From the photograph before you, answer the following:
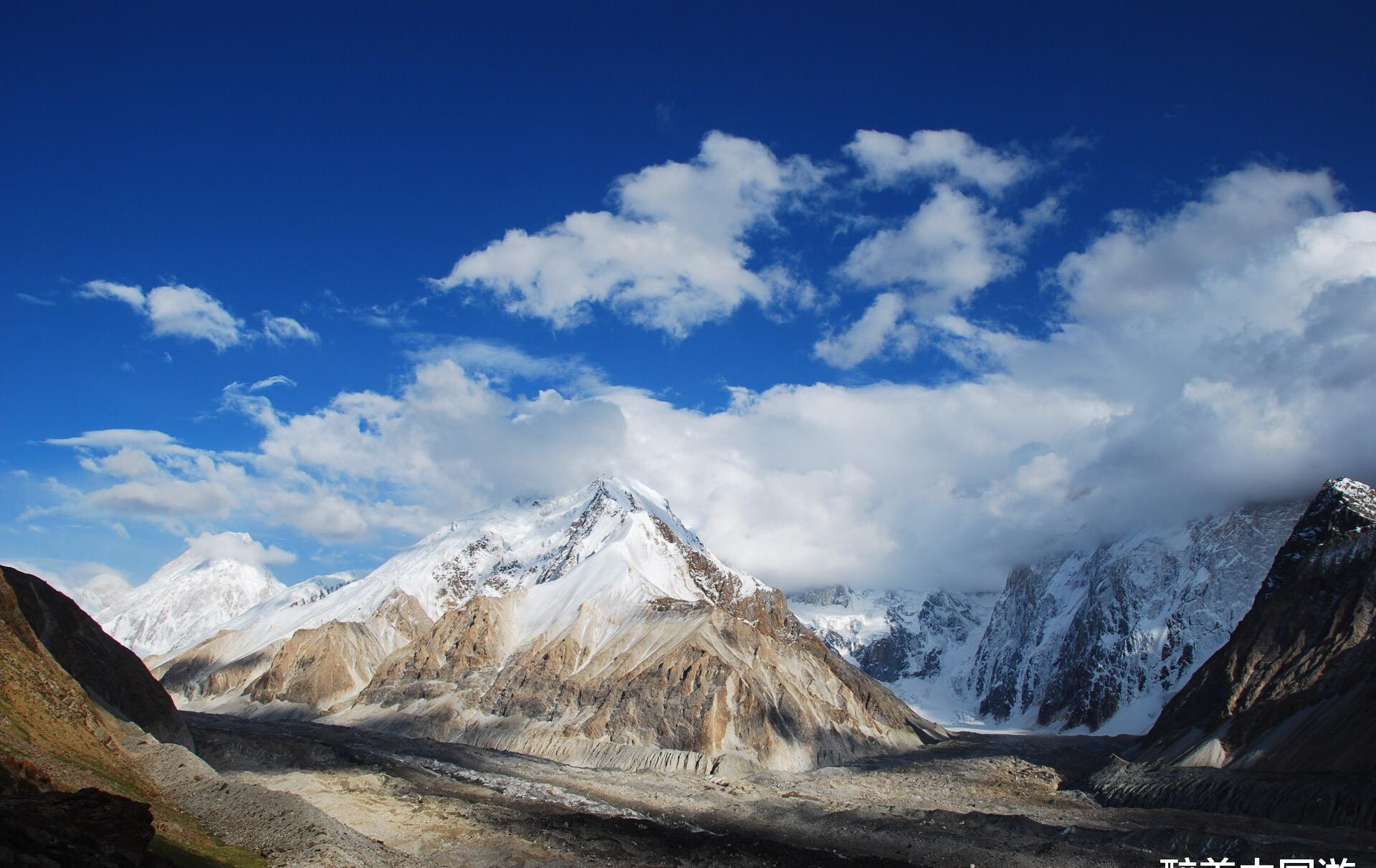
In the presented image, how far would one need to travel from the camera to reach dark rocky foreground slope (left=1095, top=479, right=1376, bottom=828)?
296 ft

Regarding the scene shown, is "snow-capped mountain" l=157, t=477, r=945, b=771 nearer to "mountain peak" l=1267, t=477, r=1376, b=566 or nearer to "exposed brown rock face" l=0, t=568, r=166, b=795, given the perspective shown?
"mountain peak" l=1267, t=477, r=1376, b=566

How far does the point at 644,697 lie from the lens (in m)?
153

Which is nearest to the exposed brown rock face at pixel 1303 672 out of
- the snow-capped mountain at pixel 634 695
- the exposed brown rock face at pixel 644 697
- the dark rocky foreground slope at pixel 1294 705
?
the dark rocky foreground slope at pixel 1294 705

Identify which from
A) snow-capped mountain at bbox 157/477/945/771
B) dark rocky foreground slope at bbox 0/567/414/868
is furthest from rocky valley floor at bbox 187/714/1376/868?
snow-capped mountain at bbox 157/477/945/771

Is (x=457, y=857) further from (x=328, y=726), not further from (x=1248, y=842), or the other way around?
(x=328, y=726)

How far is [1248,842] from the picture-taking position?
220 ft

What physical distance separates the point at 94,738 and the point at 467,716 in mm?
128274

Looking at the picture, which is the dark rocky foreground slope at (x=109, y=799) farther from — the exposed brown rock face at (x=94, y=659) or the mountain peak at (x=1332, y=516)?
the mountain peak at (x=1332, y=516)

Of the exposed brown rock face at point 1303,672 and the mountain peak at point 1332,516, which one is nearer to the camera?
the exposed brown rock face at point 1303,672

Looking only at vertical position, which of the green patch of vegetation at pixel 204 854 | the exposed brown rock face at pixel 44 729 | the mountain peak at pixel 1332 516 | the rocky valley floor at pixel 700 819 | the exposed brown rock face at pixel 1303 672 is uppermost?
the mountain peak at pixel 1332 516

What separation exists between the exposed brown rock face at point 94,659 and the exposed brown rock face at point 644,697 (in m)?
74.1

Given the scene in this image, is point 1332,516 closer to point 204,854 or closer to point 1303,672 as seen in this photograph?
point 1303,672

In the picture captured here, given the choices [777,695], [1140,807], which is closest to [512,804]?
Result: [1140,807]

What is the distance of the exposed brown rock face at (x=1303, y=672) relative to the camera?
99.4 meters
